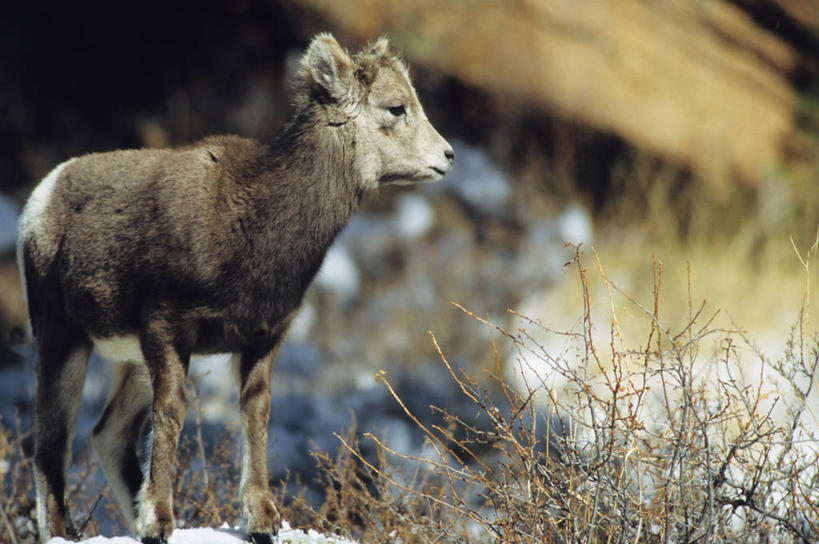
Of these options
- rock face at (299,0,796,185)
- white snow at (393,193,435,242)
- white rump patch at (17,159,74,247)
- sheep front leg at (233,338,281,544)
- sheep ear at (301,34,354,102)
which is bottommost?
sheep front leg at (233,338,281,544)

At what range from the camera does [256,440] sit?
413 centimetres

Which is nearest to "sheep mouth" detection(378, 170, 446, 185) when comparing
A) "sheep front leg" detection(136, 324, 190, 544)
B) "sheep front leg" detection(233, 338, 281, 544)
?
"sheep front leg" detection(233, 338, 281, 544)

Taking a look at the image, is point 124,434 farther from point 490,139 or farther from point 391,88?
point 490,139

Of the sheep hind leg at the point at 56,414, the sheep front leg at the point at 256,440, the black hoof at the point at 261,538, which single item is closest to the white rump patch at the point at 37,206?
the sheep hind leg at the point at 56,414

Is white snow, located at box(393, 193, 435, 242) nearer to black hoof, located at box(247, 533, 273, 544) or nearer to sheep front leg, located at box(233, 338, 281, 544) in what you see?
sheep front leg, located at box(233, 338, 281, 544)

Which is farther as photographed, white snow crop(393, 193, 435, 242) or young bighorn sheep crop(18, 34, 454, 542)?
white snow crop(393, 193, 435, 242)

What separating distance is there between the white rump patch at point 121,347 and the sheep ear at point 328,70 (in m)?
1.45

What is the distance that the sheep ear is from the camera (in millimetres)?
4496

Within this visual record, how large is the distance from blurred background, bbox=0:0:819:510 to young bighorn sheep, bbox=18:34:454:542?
423 centimetres

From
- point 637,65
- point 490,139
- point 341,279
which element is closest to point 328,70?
point 341,279

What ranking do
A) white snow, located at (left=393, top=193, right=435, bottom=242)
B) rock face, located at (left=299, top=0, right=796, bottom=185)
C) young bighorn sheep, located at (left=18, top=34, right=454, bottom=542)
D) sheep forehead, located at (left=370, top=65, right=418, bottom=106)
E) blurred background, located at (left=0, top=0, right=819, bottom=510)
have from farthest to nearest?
white snow, located at (left=393, top=193, right=435, bottom=242)
rock face, located at (left=299, top=0, right=796, bottom=185)
blurred background, located at (left=0, top=0, right=819, bottom=510)
sheep forehead, located at (left=370, top=65, right=418, bottom=106)
young bighorn sheep, located at (left=18, top=34, right=454, bottom=542)

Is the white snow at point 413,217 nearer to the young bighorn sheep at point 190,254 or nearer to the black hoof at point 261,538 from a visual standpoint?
the young bighorn sheep at point 190,254

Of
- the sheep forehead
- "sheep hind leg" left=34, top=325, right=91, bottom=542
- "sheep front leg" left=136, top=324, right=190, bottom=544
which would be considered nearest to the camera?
"sheep front leg" left=136, top=324, right=190, bottom=544

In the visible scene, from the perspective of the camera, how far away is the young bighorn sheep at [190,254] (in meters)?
4.00
